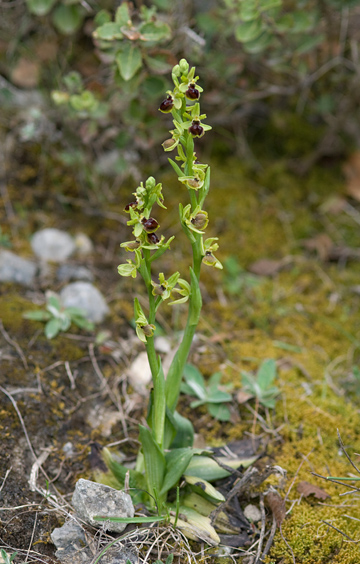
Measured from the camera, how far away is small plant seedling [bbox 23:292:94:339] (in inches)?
103

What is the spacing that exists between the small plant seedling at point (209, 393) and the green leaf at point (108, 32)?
5.84ft

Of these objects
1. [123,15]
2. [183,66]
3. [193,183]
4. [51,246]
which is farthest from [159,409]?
[123,15]

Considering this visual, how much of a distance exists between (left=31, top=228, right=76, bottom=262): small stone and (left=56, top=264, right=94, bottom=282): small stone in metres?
0.10

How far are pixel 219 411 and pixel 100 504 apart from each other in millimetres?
813

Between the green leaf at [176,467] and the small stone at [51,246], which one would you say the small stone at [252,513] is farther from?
the small stone at [51,246]

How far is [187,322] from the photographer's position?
6.40 feet

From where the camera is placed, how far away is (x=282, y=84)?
389cm

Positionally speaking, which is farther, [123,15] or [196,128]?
[123,15]

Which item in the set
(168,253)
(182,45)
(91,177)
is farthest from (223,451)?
(182,45)

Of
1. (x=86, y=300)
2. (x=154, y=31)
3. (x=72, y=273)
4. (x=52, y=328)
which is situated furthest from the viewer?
(x=72, y=273)

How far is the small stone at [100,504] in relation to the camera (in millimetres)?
1818

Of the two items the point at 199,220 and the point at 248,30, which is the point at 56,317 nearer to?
the point at 199,220

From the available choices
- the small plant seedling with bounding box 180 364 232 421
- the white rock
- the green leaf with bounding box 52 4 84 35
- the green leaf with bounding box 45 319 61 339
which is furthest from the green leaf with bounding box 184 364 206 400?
the green leaf with bounding box 52 4 84 35

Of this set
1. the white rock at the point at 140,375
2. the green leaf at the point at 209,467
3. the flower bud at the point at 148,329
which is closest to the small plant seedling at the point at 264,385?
the green leaf at the point at 209,467
